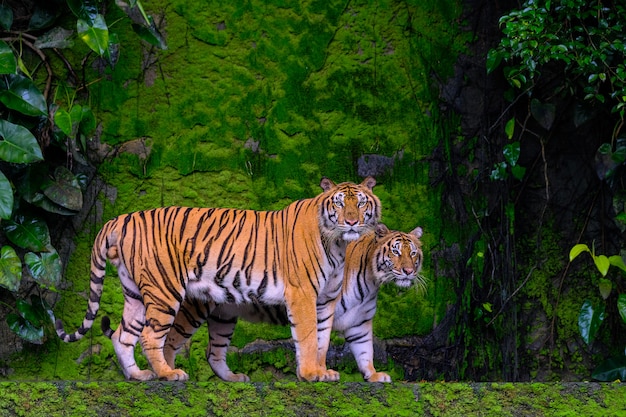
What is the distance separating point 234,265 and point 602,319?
2.38 meters

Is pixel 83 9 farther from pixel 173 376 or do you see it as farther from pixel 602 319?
pixel 602 319

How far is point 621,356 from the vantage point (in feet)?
19.1

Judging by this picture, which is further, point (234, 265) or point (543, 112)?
point (543, 112)

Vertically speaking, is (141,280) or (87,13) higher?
(87,13)

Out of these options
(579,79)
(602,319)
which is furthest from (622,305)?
(579,79)

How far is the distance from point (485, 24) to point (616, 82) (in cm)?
94

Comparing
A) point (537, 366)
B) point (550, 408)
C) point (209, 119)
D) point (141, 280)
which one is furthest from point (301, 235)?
point (537, 366)

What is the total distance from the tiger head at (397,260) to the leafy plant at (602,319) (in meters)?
1.31

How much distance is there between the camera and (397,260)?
15.3ft

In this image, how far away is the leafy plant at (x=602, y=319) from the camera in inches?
220

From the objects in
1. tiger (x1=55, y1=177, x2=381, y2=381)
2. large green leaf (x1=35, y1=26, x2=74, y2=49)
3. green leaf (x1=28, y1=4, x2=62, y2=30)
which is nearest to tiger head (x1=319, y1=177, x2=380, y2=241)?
tiger (x1=55, y1=177, x2=381, y2=381)

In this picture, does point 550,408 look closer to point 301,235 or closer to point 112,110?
point 301,235

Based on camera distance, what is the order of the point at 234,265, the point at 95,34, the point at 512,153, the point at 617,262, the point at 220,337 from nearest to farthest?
the point at 234,265 < the point at 220,337 < the point at 95,34 < the point at 617,262 < the point at 512,153

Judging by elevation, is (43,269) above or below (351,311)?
Answer: above
